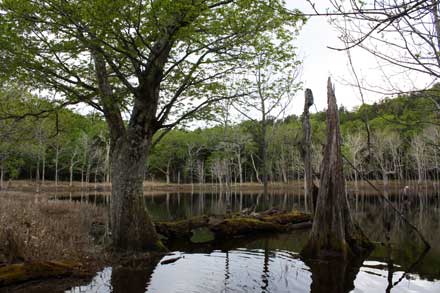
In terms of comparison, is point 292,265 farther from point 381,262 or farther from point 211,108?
point 211,108

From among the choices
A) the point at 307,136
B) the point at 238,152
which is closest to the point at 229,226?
the point at 307,136

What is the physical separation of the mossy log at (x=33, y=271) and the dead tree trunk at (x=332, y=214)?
22.6 ft

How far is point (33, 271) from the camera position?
7.38 metres

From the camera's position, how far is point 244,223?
16.0m

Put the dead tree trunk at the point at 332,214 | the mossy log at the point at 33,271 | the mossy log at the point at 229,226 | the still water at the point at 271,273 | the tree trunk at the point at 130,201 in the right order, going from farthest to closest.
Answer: the mossy log at the point at 229,226
the tree trunk at the point at 130,201
the dead tree trunk at the point at 332,214
the still water at the point at 271,273
the mossy log at the point at 33,271

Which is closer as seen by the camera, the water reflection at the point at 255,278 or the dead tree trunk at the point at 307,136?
the water reflection at the point at 255,278

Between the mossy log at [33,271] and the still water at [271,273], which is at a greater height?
the mossy log at [33,271]

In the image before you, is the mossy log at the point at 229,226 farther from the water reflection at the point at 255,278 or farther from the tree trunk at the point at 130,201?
the water reflection at the point at 255,278

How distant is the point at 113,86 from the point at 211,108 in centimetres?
383

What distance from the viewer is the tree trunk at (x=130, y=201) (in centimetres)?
1094

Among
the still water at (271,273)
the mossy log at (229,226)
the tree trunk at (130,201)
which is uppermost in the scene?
the tree trunk at (130,201)

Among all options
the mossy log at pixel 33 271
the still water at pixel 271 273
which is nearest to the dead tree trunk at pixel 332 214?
the still water at pixel 271 273

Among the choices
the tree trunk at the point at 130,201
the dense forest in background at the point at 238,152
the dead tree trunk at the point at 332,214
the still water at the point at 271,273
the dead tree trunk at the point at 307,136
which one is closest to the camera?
the still water at the point at 271,273

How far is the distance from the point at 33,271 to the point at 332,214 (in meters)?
8.05
